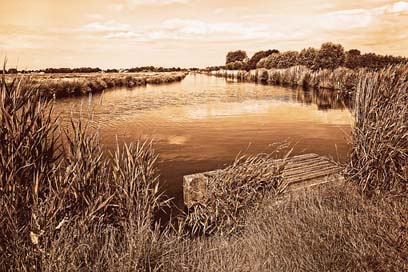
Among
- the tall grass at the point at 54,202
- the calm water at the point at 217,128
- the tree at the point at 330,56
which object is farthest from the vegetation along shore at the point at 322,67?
the tall grass at the point at 54,202

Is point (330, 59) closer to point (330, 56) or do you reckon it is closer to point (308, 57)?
point (330, 56)

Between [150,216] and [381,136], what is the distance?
4.11 meters

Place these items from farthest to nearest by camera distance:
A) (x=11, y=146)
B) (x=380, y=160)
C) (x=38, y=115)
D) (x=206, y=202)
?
(x=380, y=160) < (x=206, y=202) < (x=38, y=115) < (x=11, y=146)

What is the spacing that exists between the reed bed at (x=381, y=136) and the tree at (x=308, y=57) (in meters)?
33.1

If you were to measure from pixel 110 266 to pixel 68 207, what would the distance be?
1035 mm

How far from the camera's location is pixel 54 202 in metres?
3.93

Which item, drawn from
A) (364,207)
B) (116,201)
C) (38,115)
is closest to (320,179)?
(364,207)

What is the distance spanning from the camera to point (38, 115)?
3.96m

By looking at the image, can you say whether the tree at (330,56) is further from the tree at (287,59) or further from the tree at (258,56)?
the tree at (258,56)

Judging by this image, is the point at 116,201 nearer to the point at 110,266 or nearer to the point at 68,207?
the point at 68,207

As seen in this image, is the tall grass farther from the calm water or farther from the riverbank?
the riverbank

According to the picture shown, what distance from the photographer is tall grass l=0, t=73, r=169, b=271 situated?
3.40 metres

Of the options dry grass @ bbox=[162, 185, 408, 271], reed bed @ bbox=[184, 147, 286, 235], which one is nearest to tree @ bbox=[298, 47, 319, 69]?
reed bed @ bbox=[184, 147, 286, 235]

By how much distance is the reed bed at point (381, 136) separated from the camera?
586 cm
